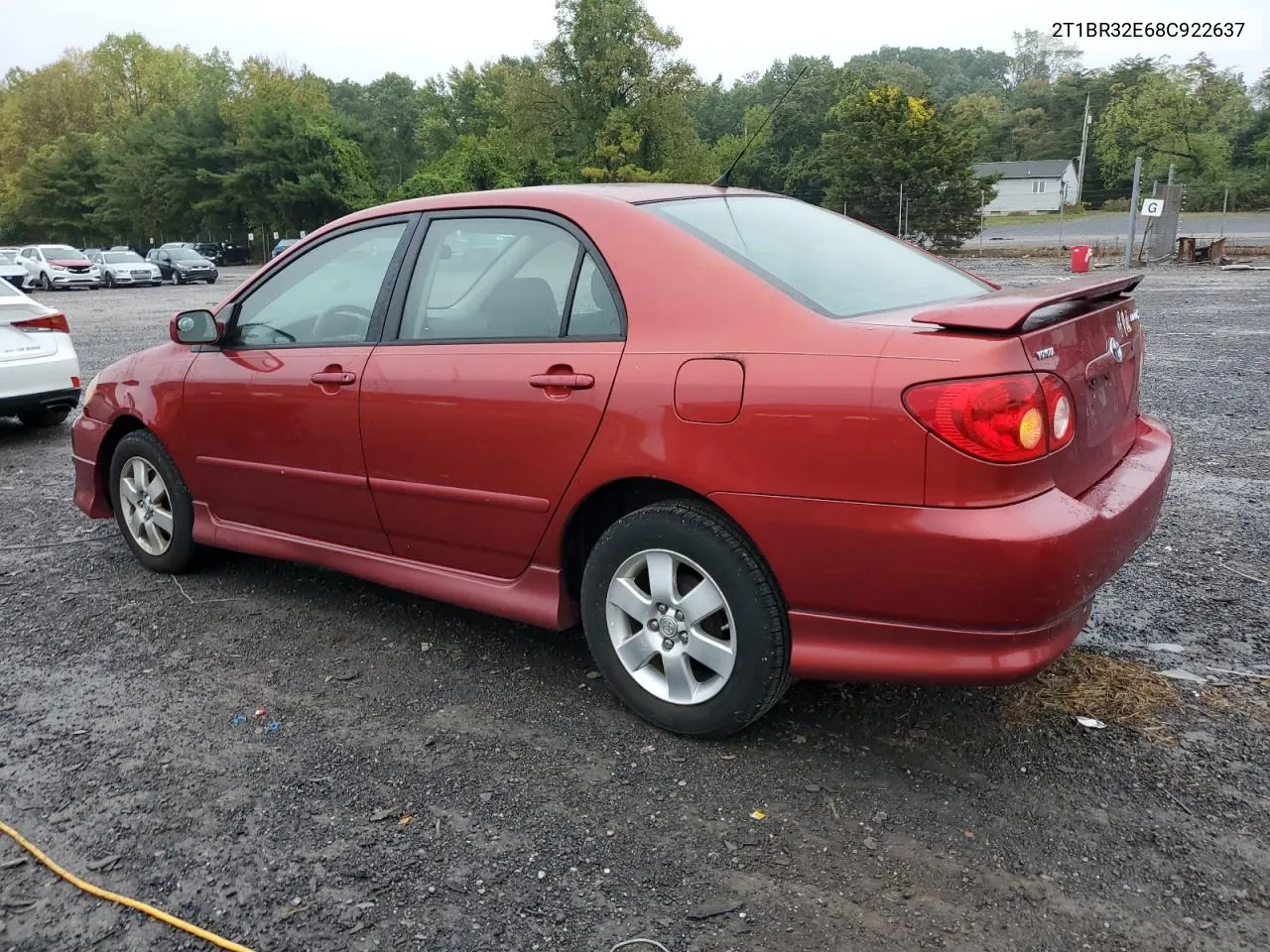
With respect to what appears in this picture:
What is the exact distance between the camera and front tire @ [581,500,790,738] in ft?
9.58

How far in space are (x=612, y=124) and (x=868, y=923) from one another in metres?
56.5

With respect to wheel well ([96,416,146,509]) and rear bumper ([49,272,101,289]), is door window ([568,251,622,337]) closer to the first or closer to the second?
wheel well ([96,416,146,509])

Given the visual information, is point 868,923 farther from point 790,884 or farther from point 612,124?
point 612,124

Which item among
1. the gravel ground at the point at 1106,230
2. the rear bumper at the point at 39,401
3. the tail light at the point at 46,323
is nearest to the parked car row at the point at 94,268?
the gravel ground at the point at 1106,230

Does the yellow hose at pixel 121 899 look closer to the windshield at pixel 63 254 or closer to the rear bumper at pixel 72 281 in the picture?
the rear bumper at pixel 72 281

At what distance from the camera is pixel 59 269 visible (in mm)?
35656

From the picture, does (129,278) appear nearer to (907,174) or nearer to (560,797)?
(907,174)

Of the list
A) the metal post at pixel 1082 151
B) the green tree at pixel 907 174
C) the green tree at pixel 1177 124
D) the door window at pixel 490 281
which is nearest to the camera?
the door window at pixel 490 281

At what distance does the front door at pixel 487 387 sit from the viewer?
3240 mm

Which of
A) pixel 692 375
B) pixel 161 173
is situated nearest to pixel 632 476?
pixel 692 375

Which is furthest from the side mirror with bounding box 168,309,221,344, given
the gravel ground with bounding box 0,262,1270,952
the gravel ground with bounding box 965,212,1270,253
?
the gravel ground with bounding box 965,212,1270,253

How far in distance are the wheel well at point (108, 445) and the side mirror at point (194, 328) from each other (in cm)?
67

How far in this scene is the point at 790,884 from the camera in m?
2.49

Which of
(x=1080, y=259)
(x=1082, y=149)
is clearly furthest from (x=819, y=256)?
(x=1082, y=149)
